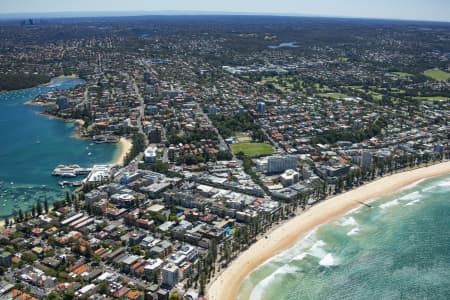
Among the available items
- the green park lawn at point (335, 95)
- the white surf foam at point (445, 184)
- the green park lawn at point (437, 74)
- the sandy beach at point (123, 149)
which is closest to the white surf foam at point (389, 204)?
the white surf foam at point (445, 184)

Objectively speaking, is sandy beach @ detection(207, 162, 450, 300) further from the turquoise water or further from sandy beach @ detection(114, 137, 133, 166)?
sandy beach @ detection(114, 137, 133, 166)

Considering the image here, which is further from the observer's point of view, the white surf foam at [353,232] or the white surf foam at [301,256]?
the white surf foam at [353,232]

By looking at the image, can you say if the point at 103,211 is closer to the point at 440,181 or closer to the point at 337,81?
the point at 440,181

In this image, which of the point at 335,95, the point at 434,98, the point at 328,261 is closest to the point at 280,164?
the point at 328,261

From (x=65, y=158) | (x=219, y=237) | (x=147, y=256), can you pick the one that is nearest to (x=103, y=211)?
(x=147, y=256)

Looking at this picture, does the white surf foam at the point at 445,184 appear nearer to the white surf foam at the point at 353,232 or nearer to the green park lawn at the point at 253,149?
the white surf foam at the point at 353,232

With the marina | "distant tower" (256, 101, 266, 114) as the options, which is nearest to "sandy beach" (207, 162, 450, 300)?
the marina
